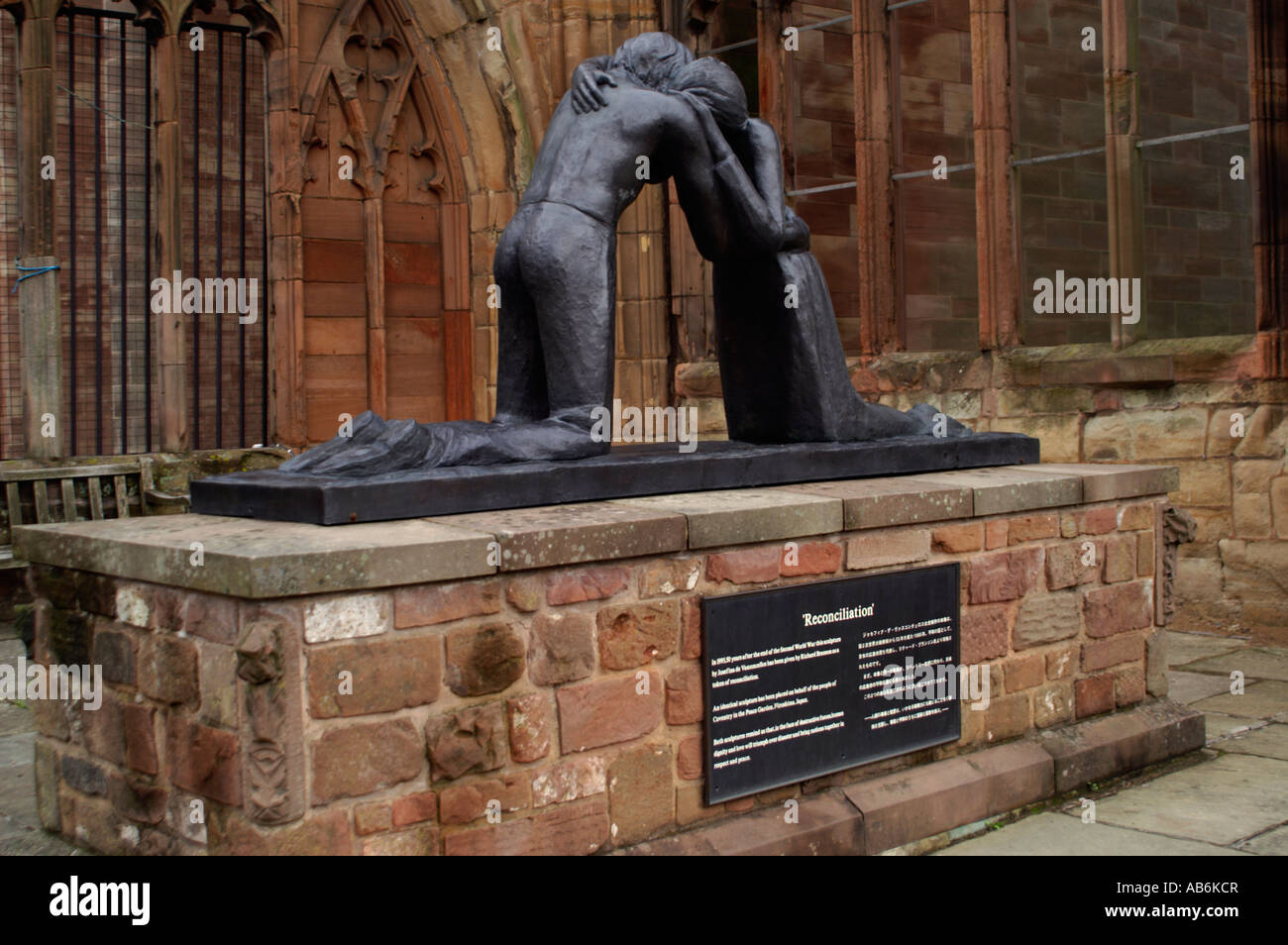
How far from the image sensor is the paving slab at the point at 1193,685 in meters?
5.66

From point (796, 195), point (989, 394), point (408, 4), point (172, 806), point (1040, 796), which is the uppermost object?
point (408, 4)

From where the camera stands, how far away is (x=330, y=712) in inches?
114

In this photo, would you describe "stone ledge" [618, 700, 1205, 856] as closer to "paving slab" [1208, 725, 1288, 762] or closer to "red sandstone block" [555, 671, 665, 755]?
"paving slab" [1208, 725, 1288, 762]

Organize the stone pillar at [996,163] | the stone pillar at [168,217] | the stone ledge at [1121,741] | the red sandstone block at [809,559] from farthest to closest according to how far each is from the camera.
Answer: the stone pillar at [168,217] < the stone pillar at [996,163] < the stone ledge at [1121,741] < the red sandstone block at [809,559]

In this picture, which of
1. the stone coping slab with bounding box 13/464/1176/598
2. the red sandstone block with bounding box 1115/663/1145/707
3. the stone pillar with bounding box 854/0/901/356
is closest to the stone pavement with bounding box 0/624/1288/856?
the red sandstone block with bounding box 1115/663/1145/707

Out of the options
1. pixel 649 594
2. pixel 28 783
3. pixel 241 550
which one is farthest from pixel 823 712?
pixel 28 783

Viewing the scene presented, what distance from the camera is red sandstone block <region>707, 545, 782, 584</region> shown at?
3.57 metres

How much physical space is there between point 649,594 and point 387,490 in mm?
706

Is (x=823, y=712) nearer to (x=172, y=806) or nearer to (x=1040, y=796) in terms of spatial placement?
(x=1040, y=796)

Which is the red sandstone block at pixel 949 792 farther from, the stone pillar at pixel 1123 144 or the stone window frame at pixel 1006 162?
the stone pillar at pixel 1123 144

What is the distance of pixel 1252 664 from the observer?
6.28 m

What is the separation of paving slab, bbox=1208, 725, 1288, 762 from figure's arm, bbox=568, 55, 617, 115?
314cm

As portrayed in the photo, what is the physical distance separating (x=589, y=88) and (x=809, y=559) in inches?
64.3

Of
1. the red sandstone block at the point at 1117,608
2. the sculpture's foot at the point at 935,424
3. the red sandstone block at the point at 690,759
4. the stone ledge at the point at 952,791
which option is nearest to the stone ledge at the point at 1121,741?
the stone ledge at the point at 952,791
